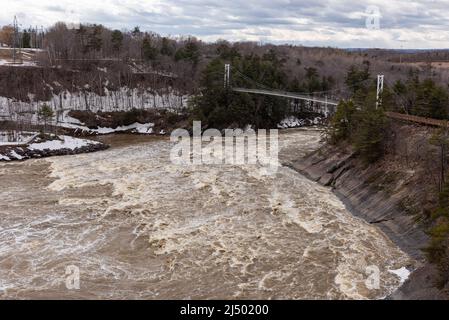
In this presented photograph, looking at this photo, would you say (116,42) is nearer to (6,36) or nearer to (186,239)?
(6,36)

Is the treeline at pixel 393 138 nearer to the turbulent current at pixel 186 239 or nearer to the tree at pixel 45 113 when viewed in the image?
the turbulent current at pixel 186 239

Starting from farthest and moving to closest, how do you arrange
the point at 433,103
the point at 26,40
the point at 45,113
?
the point at 26,40
the point at 45,113
the point at 433,103

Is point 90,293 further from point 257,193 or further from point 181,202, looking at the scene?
point 257,193

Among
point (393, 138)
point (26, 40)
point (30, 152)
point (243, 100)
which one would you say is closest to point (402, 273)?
point (393, 138)

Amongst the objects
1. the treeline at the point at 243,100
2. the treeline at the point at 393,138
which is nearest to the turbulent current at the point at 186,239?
the treeline at the point at 393,138
